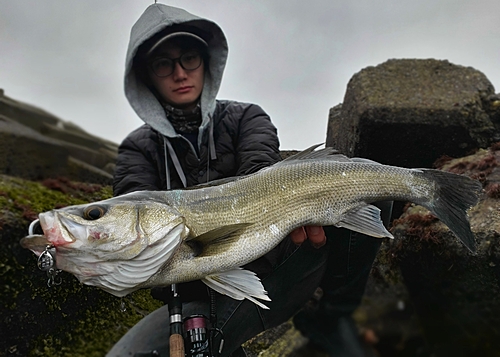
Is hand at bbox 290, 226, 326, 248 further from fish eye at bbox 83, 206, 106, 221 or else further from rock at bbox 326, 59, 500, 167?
rock at bbox 326, 59, 500, 167

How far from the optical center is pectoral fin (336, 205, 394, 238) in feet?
6.49

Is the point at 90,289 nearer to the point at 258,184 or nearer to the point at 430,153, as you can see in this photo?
the point at 258,184

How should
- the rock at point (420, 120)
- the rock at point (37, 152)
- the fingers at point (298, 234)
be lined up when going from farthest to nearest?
1. the rock at point (37, 152)
2. the rock at point (420, 120)
3. the fingers at point (298, 234)

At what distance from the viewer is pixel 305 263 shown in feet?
8.52

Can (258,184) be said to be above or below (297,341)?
above

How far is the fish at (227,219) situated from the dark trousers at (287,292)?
618 mm

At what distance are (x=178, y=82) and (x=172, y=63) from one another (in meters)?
0.14

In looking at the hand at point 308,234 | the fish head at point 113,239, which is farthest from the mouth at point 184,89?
the hand at point 308,234

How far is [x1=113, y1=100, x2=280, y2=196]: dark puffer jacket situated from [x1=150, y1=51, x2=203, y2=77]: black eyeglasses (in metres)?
0.38

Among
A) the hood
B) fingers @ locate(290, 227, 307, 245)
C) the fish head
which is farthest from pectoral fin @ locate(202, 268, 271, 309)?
the hood

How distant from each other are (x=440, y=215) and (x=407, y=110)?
161 cm

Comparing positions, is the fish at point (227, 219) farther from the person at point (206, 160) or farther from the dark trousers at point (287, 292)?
the dark trousers at point (287, 292)

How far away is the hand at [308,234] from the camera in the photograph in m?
2.10

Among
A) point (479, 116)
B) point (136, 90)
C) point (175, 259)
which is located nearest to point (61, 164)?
point (136, 90)
